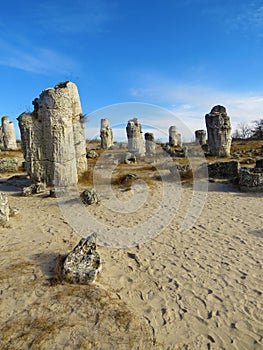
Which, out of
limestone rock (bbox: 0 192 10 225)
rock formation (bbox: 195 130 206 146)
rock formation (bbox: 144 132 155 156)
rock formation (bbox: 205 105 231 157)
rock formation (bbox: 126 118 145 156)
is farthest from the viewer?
rock formation (bbox: 195 130 206 146)

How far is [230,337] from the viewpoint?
287 cm

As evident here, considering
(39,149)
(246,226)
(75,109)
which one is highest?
(75,109)

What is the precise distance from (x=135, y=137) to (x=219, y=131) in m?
6.29

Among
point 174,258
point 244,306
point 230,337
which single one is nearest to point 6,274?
point 174,258

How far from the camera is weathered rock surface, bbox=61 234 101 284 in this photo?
12.1 ft

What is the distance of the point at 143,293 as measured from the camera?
3623 mm

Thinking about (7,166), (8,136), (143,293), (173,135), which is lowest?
(143,293)

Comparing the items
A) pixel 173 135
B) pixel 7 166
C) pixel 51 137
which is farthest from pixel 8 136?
pixel 51 137

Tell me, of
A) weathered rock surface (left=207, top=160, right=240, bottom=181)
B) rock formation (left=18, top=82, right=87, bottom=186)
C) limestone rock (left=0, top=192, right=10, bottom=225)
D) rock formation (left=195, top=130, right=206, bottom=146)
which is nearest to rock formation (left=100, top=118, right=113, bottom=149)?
rock formation (left=195, top=130, right=206, bottom=146)

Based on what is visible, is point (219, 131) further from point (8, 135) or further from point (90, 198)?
point (8, 135)

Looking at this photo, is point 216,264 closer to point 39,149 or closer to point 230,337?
point 230,337

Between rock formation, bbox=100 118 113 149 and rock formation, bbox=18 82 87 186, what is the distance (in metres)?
14.8

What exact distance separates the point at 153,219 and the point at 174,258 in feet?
6.78

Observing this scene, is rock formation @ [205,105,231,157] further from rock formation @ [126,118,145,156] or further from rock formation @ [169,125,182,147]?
rock formation @ [169,125,182,147]
